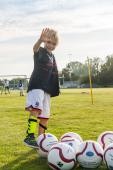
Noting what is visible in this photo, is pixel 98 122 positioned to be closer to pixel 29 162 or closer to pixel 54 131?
pixel 54 131

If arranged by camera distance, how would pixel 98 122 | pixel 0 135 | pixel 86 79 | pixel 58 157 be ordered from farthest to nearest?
Answer: pixel 86 79
pixel 98 122
pixel 0 135
pixel 58 157

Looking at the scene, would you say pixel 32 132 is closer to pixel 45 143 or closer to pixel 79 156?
pixel 45 143

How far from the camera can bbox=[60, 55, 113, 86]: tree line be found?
431ft

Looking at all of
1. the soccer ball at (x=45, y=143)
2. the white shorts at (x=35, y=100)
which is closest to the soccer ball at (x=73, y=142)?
the soccer ball at (x=45, y=143)

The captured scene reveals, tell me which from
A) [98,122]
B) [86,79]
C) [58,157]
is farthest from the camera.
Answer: [86,79]

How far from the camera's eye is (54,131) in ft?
36.6

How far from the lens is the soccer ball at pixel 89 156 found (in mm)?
6719

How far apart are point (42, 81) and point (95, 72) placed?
133327mm

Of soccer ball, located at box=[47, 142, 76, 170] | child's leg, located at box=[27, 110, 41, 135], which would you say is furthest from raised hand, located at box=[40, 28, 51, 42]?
soccer ball, located at box=[47, 142, 76, 170]

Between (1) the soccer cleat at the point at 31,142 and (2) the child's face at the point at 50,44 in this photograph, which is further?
(2) the child's face at the point at 50,44

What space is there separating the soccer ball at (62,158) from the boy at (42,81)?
5.90ft

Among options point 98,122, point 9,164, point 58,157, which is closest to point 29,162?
point 9,164

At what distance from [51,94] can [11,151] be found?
4.77 ft

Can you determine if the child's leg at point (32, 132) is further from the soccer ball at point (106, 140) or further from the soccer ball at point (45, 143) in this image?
the soccer ball at point (106, 140)
